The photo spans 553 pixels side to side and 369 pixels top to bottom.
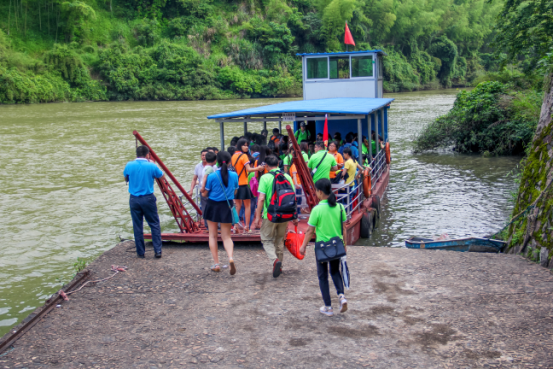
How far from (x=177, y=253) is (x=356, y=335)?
3697mm

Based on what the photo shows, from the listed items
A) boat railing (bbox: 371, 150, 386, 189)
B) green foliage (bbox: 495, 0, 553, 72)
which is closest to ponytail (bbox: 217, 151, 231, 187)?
boat railing (bbox: 371, 150, 386, 189)

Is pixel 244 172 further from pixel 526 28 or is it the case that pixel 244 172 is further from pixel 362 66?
pixel 526 28

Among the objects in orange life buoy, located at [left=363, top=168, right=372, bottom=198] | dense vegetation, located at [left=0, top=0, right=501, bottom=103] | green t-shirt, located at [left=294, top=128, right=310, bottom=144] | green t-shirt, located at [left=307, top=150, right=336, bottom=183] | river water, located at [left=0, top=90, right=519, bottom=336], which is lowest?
river water, located at [left=0, top=90, right=519, bottom=336]

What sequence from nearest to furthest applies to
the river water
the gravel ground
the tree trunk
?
the gravel ground < the tree trunk < the river water

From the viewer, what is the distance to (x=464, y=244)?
7.93 m

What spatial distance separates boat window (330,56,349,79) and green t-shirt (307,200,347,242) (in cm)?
1023

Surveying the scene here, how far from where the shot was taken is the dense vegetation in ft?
184

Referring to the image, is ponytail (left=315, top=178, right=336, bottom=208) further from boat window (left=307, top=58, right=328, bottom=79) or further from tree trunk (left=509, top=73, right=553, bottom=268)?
boat window (left=307, top=58, right=328, bottom=79)

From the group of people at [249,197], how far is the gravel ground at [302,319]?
391 mm

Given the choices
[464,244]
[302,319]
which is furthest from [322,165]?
[302,319]

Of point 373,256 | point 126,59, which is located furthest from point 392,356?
point 126,59

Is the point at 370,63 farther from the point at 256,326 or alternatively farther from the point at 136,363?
the point at 136,363

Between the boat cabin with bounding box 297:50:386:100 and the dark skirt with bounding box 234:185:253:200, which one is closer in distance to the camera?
the dark skirt with bounding box 234:185:253:200

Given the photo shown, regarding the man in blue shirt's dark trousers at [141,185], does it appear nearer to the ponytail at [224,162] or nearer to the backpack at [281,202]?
the ponytail at [224,162]
